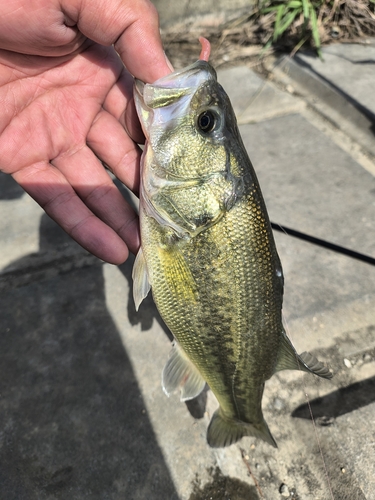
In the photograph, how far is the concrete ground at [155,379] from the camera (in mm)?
2057

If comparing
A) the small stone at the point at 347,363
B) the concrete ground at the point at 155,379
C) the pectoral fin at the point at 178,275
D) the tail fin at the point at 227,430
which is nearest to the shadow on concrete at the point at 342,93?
the concrete ground at the point at 155,379

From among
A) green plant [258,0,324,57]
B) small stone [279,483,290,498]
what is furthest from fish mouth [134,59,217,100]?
green plant [258,0,324,57]

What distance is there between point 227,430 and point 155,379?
58cm

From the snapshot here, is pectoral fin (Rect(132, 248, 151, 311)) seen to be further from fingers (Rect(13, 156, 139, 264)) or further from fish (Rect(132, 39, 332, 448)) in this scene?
fingers (Rect(13, 156, 139, 264))

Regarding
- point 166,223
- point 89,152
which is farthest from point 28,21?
point 166,223

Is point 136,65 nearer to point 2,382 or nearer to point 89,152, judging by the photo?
point 89,152

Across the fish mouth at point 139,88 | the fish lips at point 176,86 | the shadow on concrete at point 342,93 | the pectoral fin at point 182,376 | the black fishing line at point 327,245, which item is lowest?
the pectoral fin at point 182,376

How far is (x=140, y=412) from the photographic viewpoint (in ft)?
7.52

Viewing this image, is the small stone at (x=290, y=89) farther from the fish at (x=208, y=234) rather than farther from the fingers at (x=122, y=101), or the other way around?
the fish at (x=208, y=234)

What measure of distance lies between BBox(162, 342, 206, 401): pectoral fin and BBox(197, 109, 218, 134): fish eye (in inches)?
43.9

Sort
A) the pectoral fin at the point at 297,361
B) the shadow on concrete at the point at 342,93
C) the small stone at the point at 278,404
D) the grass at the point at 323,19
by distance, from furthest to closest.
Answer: the grass at the point at 323,19 → the shadow on concrete at the point at 342,93 → the small stone at the point at 278,404 → the pectoral fin at the point at 297,361

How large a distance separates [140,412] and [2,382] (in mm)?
897

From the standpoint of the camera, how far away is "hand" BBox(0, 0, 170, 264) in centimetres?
197

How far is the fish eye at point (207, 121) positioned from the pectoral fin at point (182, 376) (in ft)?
3.66
